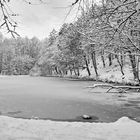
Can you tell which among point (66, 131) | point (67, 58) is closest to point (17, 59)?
point (67, 58)

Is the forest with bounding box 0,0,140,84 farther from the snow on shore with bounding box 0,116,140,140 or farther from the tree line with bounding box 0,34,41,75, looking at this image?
the snow on shore with bounding box 0,116,140,140

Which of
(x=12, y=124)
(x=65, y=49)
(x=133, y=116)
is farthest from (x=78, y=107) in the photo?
(x=65, y=49)

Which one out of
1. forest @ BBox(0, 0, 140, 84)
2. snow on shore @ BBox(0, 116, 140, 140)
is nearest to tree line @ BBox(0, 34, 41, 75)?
forest @ BBox(0, 0, 140, 84)

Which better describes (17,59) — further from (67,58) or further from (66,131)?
(66,131)

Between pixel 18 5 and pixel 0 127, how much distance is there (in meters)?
4.75

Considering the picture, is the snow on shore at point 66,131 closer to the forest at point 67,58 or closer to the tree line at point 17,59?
the forest at point 67,58

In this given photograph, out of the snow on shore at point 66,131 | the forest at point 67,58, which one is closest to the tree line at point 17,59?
the forest at point 67,58

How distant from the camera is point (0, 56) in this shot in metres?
70.9

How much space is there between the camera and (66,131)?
624cm

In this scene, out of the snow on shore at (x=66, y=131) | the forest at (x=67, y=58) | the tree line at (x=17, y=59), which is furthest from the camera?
the tree line at (x=17, y=59)

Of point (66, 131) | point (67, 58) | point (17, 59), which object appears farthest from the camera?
point (17, 59)

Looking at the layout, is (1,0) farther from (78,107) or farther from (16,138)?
(78,107)

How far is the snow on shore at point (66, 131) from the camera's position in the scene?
18.2 ft

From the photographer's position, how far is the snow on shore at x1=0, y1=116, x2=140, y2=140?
5559 mm
